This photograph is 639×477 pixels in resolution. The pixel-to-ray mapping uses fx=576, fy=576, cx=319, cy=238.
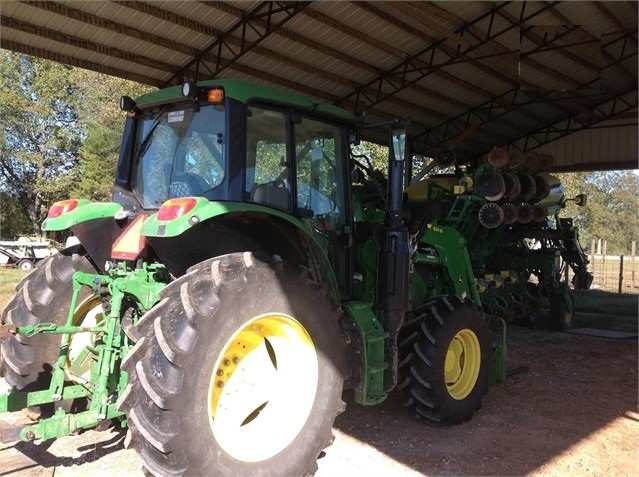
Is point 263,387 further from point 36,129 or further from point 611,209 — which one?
point 611,209

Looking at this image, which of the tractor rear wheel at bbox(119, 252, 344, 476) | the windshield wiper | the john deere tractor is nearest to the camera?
the tractor rear wheel at bbox(119, 252, 344, 476)

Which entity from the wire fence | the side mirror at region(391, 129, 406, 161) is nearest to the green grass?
the wire fence

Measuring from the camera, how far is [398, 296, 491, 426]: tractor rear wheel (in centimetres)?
453

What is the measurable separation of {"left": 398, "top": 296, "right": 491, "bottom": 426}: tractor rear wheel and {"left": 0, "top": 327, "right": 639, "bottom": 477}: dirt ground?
170 millimetres

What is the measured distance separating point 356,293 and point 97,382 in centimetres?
212

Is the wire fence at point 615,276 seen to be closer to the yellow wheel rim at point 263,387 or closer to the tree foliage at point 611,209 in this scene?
the yellow wheel rim at point 263,387

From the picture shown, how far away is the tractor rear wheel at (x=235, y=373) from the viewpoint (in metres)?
2.78

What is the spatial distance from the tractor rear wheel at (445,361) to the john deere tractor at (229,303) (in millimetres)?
16

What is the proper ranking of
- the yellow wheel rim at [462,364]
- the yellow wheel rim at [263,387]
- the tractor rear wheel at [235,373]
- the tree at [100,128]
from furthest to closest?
the tree at [100,128]
the yellow wheel rim at [462,364]
the yellow wheel rim at [263,387]
the tractor rear wheel at [235,373]

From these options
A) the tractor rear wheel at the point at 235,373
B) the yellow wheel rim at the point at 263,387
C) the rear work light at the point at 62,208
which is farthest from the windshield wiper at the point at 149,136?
the yellow wheel rim at the point at 263,387

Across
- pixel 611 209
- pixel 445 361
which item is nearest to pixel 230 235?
pixel 445 361

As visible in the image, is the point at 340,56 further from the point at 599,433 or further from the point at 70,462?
the point at 70,462

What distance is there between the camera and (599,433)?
4574 millimetres

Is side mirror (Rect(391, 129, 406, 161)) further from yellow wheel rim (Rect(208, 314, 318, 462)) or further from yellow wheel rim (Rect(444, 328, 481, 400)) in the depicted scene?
yellow wheel rim (Rect(444, 328, 481, 400))
